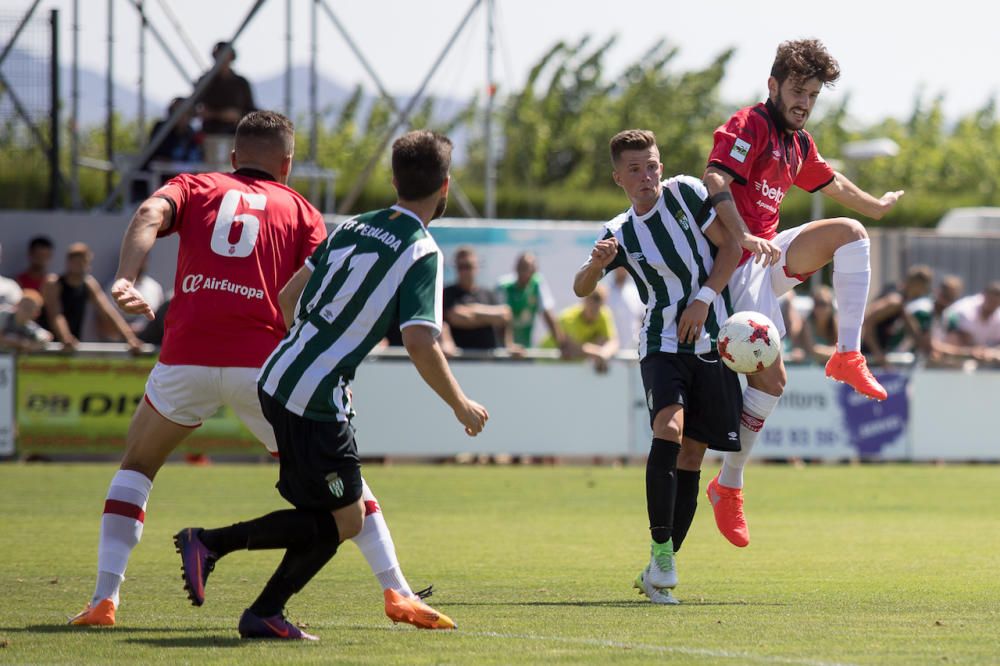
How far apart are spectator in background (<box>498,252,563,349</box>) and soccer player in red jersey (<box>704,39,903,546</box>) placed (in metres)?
9.77

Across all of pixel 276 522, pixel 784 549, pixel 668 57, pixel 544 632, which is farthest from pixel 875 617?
pixel 668 57

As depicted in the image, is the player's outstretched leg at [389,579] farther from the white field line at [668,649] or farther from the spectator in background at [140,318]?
the spectator in background at [140,318]

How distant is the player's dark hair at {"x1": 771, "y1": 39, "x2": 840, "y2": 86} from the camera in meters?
8.32

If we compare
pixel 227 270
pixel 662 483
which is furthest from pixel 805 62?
pixel 227 270

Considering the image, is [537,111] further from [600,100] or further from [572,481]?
[572,481]

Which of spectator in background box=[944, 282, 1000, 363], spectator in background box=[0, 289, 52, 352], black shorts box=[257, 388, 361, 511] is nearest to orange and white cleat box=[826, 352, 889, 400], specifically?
black shorts box=[257, 388, 361, 511]

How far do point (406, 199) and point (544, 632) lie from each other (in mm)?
1749

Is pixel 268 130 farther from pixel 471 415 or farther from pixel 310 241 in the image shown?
→ pixel 471 415

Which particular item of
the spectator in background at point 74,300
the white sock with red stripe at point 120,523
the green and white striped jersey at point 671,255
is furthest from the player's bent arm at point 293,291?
the spectator in background at point 74,300

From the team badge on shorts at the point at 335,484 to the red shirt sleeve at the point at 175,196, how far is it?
143 centimetres

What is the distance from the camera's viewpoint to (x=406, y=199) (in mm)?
6391

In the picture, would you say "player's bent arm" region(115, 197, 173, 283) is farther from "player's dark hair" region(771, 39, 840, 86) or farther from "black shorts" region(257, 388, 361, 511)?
→ "player's dark hair" region(771, 39, 840, 86)

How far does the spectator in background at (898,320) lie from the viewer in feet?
64.1

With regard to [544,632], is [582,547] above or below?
below
